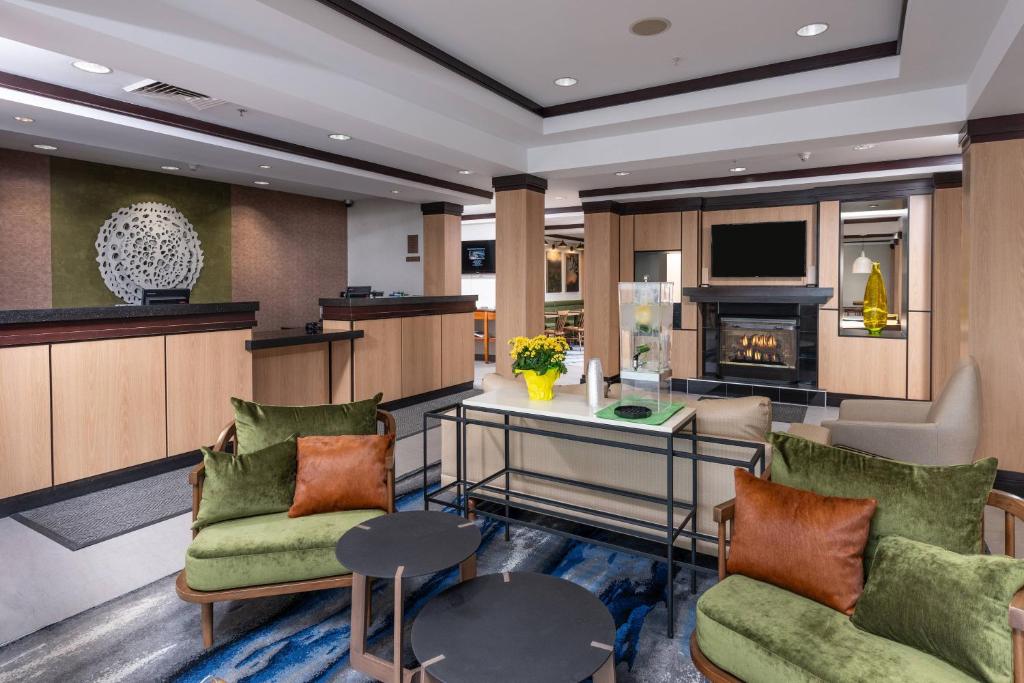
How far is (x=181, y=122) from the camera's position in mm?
4797

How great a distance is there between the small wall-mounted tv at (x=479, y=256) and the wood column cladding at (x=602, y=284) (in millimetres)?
4115

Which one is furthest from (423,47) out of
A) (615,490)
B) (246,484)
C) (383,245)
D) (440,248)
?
(383,245)

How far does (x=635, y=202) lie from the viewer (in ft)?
27.5

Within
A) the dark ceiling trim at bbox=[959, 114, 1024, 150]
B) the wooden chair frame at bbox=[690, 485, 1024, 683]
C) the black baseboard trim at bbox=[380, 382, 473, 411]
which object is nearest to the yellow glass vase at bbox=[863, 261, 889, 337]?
the dark ceiling trim at bbox=[959, 114, 1024, 150]

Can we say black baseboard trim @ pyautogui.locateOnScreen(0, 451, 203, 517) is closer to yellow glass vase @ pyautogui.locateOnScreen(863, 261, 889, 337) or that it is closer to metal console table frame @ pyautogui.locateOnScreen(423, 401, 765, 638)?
metal console table frame @ pyautogui.locateOnScreen(423, 401, 765, 638)

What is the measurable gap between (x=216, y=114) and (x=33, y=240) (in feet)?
9.41

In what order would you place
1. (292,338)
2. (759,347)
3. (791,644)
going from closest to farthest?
(791,644), (292,338), (759,347)

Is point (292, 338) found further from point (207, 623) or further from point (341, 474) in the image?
point (207, 623)

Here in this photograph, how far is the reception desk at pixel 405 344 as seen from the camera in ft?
21.1

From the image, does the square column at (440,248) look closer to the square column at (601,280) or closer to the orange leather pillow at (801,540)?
the square column at (601,280)

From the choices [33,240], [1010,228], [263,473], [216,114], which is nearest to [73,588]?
[263,473]

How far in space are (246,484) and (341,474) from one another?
385 mm

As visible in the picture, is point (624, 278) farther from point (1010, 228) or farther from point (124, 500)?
point (124, 500)

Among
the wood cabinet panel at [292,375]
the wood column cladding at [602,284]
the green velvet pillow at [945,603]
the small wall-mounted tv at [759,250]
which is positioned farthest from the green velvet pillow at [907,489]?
the wood column cladding at [602,284]
